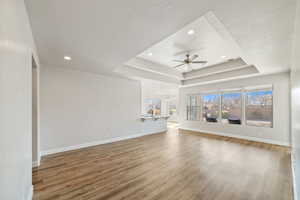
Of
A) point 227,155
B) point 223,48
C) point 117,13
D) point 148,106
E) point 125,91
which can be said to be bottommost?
point 227,155

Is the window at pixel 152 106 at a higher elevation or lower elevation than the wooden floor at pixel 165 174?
higher

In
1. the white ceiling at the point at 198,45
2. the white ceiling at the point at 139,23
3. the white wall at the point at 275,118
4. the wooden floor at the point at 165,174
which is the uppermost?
the white ceiling at the point at 198,45

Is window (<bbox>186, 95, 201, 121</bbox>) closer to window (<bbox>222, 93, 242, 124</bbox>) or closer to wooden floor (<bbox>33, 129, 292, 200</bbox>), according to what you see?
window (<bbox>222, 93, 242, 124</bbox>)

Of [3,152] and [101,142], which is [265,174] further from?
[101,142]

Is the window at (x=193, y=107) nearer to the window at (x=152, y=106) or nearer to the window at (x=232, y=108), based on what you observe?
the window at (x=232, y=108)

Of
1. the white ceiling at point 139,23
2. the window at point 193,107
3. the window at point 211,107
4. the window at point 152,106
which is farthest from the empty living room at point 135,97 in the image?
the window at point 152,106

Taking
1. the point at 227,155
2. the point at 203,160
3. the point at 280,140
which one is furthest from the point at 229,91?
the point at 203,160

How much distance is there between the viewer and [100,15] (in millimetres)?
1672

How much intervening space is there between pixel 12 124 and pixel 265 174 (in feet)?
13.4

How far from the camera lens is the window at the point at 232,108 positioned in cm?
551

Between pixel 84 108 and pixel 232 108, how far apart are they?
618 cm

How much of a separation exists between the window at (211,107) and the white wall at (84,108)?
363 centimetres

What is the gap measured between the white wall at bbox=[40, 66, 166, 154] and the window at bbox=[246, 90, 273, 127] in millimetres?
4733

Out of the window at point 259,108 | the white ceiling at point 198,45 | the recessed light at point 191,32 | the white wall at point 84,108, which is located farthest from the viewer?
the window at point 259,108
